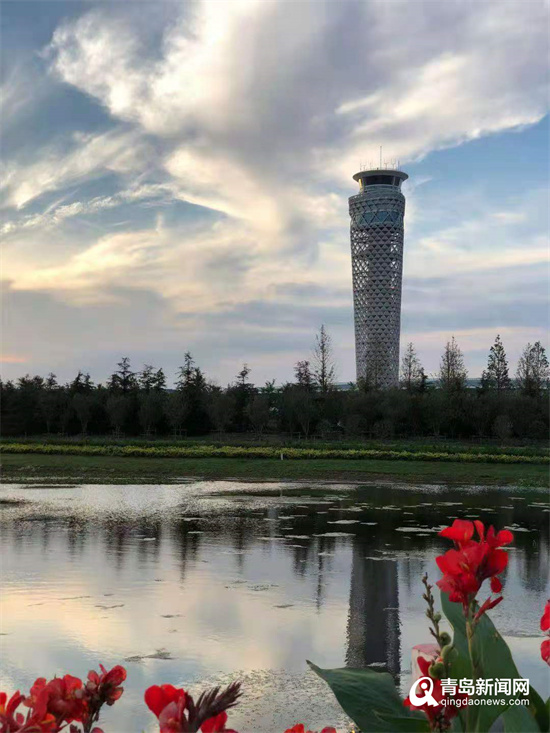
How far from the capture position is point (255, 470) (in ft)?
88.8

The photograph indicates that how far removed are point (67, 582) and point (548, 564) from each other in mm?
6658

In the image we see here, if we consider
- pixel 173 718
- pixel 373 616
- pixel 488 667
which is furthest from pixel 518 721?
pixel 373 616

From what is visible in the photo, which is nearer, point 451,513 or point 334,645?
point 334,645

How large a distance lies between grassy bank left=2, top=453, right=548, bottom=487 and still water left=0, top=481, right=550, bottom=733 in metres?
8.80

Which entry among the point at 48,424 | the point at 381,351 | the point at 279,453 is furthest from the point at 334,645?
the point at 381,351

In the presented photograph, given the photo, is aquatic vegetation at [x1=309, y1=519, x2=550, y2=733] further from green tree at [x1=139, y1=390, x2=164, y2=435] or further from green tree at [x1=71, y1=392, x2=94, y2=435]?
green tree at [x1=71, y1=392, x2=94, y2=435]

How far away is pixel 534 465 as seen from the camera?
28.4 meters

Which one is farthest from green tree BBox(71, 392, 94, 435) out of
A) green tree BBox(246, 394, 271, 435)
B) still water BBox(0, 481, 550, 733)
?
still water BBox(0, 481, 550, 733)

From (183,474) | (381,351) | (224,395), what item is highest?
(381,351)

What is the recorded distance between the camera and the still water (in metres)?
5.54

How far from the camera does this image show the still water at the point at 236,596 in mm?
5535

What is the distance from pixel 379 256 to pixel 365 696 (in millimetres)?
90917

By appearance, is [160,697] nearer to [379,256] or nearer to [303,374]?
[303,374]

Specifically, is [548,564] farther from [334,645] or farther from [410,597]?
[334,645]
